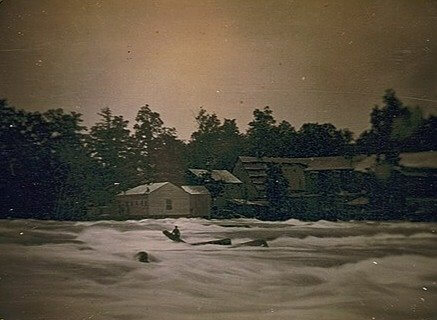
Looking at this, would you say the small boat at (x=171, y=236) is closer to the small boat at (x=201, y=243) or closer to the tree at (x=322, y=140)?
the small boat at (x=201, y=243)

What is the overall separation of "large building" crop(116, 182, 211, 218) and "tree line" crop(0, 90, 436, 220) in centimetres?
2

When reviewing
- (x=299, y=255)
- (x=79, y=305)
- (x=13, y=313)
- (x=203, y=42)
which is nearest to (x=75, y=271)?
(x=79, y=305)

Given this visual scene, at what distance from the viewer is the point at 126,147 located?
5.57 feet

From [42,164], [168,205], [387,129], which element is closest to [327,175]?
[387,129]

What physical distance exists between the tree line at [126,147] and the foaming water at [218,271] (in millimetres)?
83

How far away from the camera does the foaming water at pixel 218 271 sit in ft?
5.38

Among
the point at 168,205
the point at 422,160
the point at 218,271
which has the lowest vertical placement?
the point at 218,271

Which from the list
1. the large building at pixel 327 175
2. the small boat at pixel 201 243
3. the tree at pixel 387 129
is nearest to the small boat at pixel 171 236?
the small boat at pixel 201 243

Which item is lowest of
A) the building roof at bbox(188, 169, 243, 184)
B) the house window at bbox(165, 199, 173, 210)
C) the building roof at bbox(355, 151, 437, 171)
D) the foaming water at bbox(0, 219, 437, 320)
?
the foaming water at bbox(0, 219, 437, 320)

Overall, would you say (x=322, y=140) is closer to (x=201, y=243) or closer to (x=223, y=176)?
(x=223, y=176)

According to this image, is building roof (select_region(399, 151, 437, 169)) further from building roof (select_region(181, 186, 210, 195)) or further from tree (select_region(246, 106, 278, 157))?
building roof (select_region(181, 186, 210, 195))

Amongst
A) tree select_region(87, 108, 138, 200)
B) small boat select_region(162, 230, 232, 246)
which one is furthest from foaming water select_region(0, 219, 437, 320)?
tree select_region(87, 108, 138, 200)

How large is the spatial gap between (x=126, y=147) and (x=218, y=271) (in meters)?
0.43

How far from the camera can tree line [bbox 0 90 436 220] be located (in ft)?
5.51
